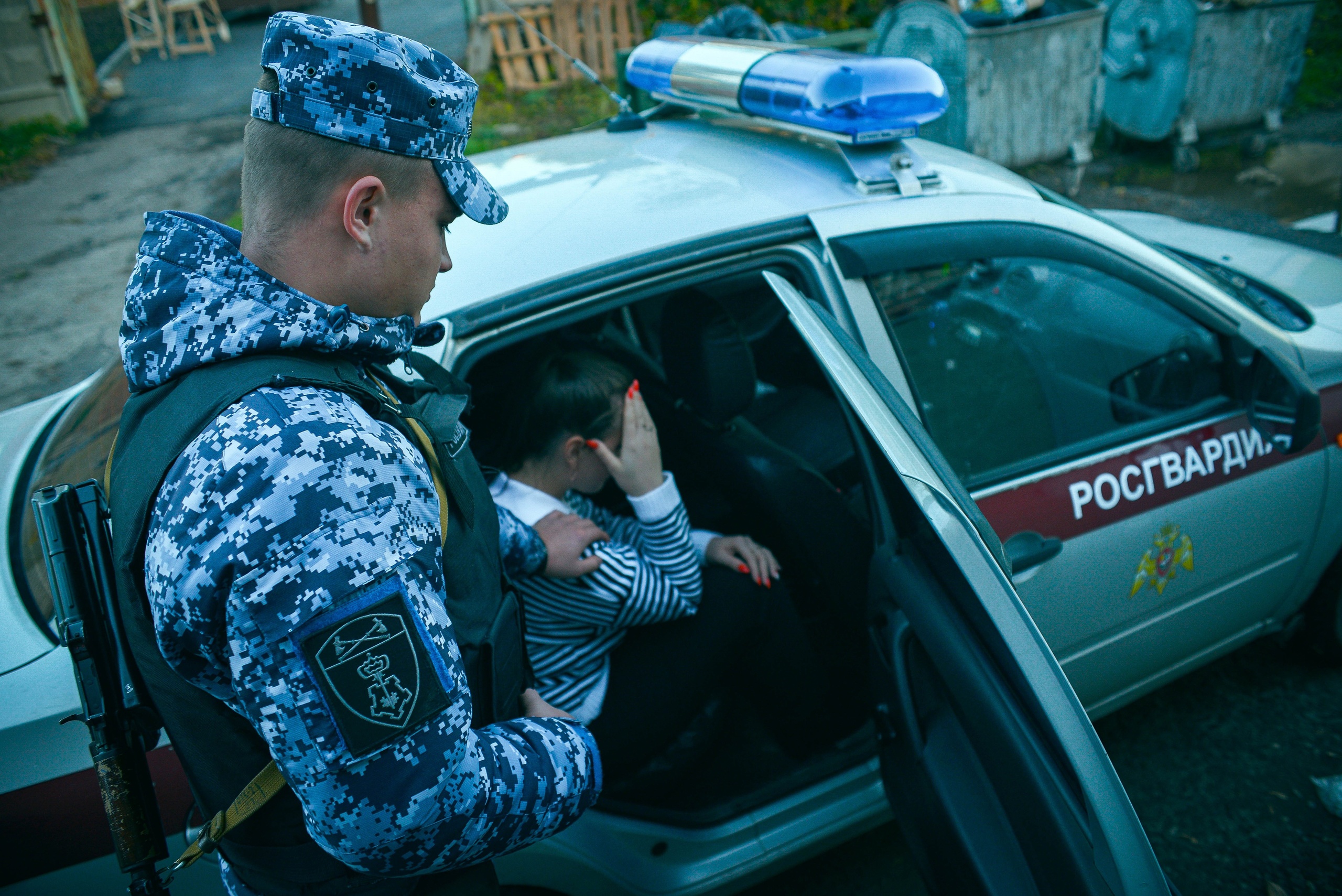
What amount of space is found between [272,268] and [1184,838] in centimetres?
252

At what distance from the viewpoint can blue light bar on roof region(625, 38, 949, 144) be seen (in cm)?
181

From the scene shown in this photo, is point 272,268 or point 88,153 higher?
point 272,268

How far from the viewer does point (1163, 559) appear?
6.76 ft

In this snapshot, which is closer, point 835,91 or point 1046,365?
point 835,91

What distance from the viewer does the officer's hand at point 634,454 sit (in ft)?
5.81

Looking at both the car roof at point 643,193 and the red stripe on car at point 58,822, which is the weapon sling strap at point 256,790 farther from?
the car roof at point 643,193

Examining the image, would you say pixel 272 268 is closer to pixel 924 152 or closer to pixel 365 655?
pixel 365 655

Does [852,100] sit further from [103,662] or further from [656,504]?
[103,662]

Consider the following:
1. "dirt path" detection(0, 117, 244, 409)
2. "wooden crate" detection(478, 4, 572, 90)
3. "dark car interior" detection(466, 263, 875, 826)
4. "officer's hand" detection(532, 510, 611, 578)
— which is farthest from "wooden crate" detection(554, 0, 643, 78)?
"officer's hand" detection(532, 510, 611, 578)

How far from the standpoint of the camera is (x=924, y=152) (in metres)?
2.20

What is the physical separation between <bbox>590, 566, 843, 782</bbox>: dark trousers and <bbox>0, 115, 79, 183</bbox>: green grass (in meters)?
10.0

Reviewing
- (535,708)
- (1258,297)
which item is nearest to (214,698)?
(535,708)

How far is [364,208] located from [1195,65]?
855cm

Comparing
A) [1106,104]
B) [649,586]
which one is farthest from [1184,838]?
[1106,104]
